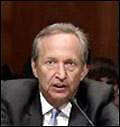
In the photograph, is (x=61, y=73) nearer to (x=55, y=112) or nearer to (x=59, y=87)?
(x=59, y=87)

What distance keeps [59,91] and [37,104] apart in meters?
0.14

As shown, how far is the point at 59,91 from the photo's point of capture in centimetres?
130

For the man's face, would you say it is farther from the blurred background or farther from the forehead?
the blurred background

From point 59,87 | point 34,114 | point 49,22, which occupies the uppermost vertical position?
point 49,22

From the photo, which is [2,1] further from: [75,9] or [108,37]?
[108,37]

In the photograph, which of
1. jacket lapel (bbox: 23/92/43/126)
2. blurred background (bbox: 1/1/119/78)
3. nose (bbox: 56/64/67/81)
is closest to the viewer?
nose (bbox: 56/64/67/81)

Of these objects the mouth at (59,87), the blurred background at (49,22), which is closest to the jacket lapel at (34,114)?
the mouth at (59,87)

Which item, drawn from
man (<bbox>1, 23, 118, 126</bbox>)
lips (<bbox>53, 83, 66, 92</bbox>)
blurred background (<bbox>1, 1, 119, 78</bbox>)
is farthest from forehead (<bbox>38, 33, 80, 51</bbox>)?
blurred background (<bbox>1, 1, 119, 78</bbox>)

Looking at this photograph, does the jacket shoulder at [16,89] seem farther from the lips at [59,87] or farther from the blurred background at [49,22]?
the blurred background at [49,22]

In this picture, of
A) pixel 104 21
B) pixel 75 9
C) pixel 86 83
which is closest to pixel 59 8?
pixel 75 9

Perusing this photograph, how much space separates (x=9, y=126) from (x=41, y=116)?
0.10m

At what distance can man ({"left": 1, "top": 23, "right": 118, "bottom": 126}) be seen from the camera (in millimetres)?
1307

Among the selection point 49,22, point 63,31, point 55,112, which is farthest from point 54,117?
point 49,22

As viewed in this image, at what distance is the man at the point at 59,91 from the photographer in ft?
4.29
